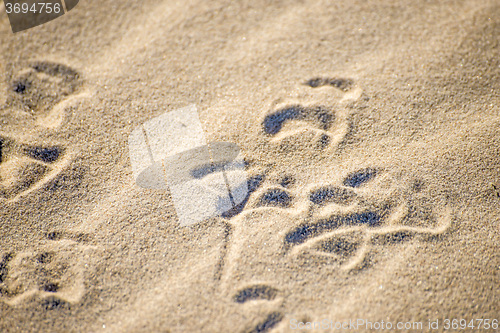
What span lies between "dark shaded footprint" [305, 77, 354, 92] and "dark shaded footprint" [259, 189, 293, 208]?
25.6 inches

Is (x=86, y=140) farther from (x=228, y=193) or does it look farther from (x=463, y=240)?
(x=463, y=240)

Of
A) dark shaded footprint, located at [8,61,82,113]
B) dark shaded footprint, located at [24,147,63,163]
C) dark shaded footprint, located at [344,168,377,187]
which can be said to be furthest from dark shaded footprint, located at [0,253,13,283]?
dark shaded footprint, located at [344,168,377,187]

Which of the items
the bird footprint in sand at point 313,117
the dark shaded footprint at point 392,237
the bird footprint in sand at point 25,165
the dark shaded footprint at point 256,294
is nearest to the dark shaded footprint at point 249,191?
the bird footprint in sand at point 313,117

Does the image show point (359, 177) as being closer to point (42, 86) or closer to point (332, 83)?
point (332, 83)

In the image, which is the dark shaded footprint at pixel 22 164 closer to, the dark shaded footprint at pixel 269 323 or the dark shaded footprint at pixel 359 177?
the dark shaded footprint at pixel 269 323

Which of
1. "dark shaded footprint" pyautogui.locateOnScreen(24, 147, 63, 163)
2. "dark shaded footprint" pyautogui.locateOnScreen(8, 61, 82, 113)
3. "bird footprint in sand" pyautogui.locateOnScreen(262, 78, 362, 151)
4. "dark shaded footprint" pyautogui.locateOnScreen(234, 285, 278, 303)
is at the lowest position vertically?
"dark shaded footprint" pyautogui.locateOnScreen(234, 285, 278, 303)

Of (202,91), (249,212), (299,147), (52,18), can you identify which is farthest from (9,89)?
(299,147)

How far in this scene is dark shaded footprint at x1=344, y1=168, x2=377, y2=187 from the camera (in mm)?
1419

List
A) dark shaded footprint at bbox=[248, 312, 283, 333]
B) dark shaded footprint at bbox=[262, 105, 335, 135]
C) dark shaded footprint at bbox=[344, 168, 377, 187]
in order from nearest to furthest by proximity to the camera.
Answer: dark shaded footprint at bbox=[248, 312, 283, 333] < dark shaded footprint at bbox=[344, 168, 377, 187] < dark shaded footprint at bbox=[262, 105, 335, 135]

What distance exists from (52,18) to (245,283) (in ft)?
6.42

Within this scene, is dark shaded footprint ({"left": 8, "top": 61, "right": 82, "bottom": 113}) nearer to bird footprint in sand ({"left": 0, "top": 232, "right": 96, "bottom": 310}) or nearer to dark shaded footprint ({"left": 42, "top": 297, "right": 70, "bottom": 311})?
bird footprint in sand ({"left": 0, "top": 232, "right": 96, "bottom": 310})

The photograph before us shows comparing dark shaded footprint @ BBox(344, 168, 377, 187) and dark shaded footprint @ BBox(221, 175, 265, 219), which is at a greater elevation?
dark shaded footprint @ BBox(221, 175, 265, 219)

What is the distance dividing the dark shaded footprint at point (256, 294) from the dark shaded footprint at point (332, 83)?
42.6 inches

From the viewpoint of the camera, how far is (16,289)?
1.29 metres
